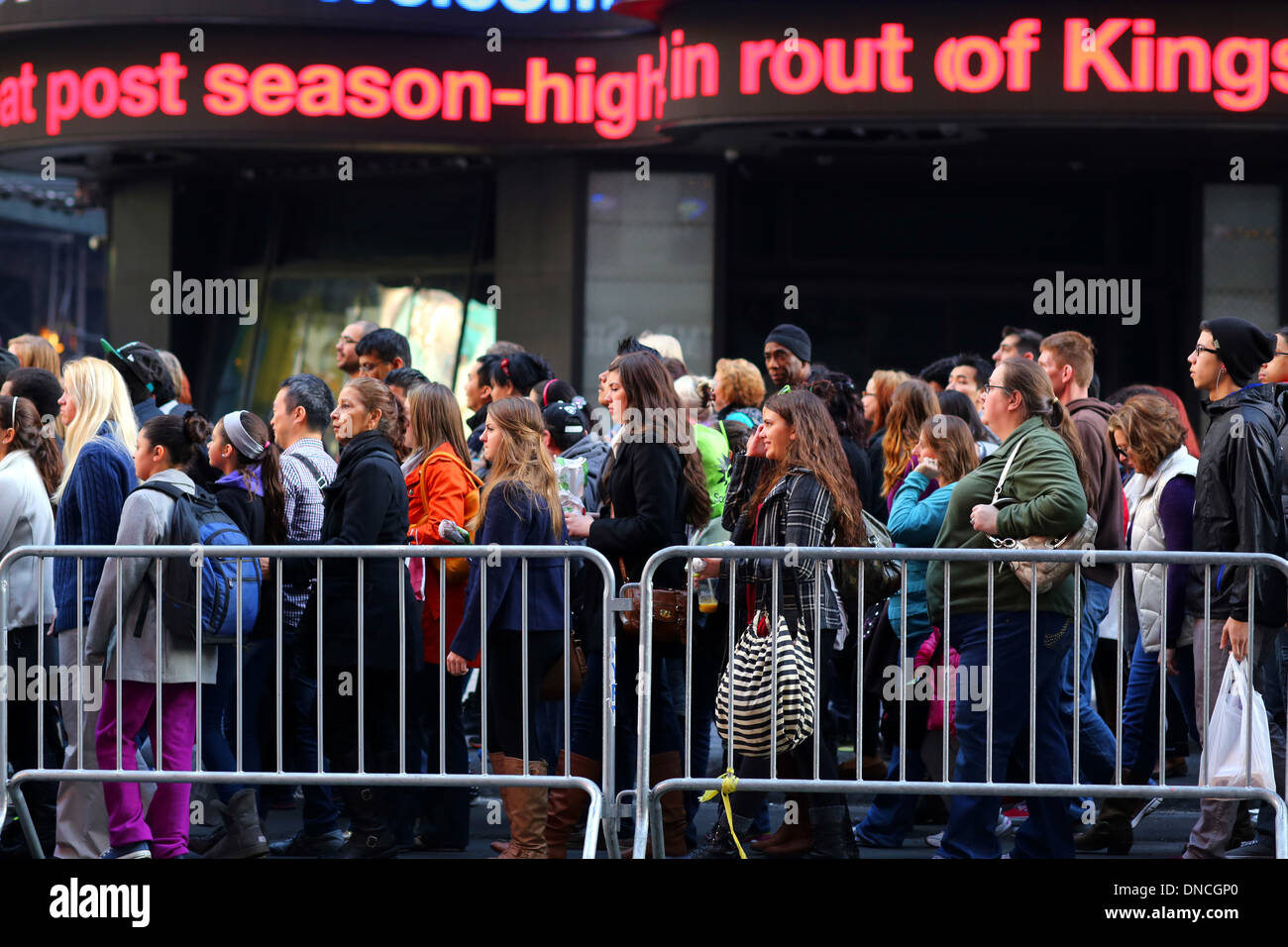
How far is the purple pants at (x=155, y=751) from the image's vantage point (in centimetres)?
706

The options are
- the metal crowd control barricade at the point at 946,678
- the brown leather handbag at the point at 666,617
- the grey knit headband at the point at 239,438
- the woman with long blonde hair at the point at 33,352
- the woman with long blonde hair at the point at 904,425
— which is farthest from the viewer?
the woman with long blonde hair at the point at 33,352

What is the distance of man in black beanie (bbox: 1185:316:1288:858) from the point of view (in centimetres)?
688

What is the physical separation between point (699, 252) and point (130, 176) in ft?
19.5

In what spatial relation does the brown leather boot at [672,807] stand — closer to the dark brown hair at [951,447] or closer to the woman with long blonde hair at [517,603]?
the woman with long blonde hair at [517,603]

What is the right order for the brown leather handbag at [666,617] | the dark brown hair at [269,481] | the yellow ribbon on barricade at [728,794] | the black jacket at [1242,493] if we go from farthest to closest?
the dark brown hair at [269,481] < the brown leather handbag at [666,617] < the black jacket at [1242,493] < the yellow ribbon on barricade at [728,794]

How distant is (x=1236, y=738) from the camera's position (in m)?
6.44

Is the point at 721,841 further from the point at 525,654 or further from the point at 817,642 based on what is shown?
the point at 525,654

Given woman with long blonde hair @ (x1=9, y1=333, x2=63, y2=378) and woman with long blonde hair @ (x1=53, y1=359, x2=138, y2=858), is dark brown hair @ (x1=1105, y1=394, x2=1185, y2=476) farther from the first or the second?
woman with long blonde hair @ (x1=9, y1=333, x2=63, y2=378)

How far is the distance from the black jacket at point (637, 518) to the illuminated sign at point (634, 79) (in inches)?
244

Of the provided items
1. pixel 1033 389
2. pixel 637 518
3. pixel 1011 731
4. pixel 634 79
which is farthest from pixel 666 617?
pixel 634 79

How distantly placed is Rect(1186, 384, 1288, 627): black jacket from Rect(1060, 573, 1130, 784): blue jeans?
457 millimetres

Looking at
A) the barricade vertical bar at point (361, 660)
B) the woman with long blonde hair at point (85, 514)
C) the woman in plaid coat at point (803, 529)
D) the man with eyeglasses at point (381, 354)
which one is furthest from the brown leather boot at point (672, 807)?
the man with eyeglasses at point (381, 354)
